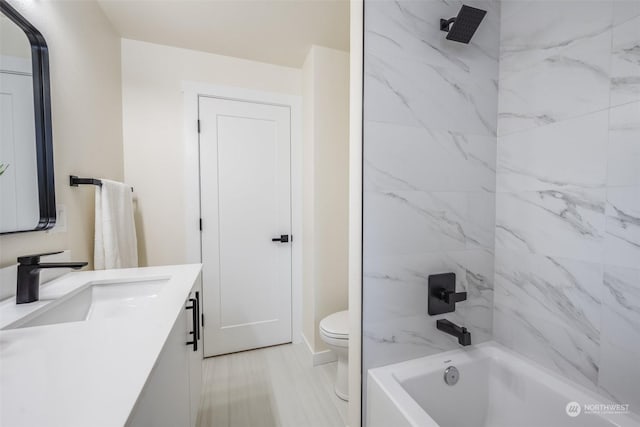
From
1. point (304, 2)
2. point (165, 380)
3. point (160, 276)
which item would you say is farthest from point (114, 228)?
point (304, 2)

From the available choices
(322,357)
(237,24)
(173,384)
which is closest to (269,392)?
(322,357)

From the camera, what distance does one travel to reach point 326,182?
6.33ft

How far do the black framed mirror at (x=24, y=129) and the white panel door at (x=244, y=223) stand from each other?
3.05 ft

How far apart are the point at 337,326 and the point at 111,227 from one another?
56.7 inches

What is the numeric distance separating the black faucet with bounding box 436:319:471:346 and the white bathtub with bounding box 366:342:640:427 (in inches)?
5.8

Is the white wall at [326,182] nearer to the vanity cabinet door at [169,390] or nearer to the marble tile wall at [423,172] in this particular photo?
the marble tile wall at [423,172]

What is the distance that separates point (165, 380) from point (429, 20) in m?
1.65

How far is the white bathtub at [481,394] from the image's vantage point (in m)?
0.88

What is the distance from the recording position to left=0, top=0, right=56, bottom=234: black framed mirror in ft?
2.85

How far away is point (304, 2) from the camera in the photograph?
1.47 meters

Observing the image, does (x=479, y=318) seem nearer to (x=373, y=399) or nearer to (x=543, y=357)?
(x=543, y=357)

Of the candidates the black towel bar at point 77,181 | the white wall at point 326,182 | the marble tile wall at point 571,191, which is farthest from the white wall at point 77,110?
the marble tile wall at point 571,191

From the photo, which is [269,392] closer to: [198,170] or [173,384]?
[173,384]

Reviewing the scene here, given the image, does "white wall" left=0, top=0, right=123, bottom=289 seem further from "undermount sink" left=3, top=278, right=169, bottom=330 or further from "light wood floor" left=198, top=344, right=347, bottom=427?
"light wood floor" left=198, top=344, right=347, bottom=427
